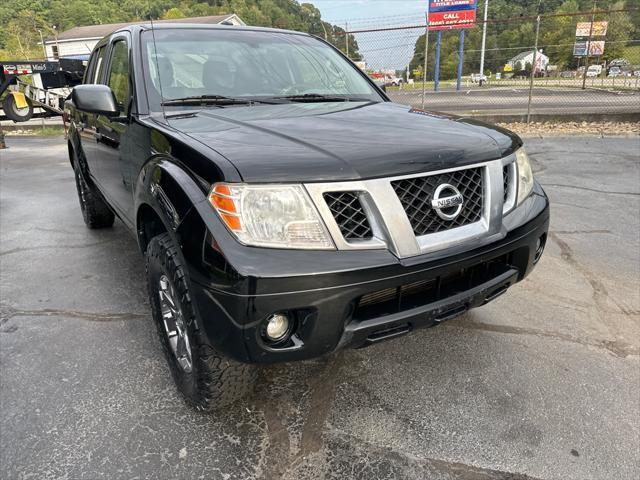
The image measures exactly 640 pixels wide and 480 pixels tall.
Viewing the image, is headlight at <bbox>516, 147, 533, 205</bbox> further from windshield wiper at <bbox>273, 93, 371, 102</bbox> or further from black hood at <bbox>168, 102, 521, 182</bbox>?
windshield wiper at <bbox>273, 93, 371, 102</bbox>

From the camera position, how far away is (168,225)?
1.93 metres

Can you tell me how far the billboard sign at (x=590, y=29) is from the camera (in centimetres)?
1333

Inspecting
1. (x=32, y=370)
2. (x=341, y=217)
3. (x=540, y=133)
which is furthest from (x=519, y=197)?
(x=540, y=133)

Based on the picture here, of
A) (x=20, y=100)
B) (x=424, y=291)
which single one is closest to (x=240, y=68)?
(x=424, y=291)

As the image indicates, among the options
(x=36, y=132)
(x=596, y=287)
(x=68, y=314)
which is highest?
(x=68, y=314)

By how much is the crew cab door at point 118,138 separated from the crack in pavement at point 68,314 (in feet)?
2.01

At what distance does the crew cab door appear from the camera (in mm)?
2670

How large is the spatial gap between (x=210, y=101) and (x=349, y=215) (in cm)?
129

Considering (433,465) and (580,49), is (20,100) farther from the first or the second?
(580,49)

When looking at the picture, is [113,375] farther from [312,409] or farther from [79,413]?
[312,409]

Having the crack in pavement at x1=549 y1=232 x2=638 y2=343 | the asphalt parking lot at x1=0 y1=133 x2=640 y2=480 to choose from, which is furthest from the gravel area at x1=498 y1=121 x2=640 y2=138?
the asphalt parking lot at x1=0 y1=133 x2=640 y2=480

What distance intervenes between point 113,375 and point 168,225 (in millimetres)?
998

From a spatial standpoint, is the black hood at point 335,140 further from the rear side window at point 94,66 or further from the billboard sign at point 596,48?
the billboard sign at point 596,48

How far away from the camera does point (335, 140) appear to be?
1.90 meters
